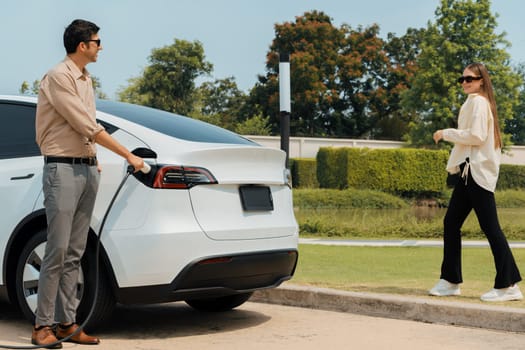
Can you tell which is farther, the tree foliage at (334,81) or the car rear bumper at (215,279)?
the tree foliage at (334,81)

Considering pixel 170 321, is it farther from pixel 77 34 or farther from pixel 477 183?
pixel 477 183

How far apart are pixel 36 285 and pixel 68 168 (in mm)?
925

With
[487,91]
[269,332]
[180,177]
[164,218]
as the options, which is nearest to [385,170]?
[487,91]

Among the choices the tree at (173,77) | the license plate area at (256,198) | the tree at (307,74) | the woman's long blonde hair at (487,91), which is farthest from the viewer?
the tree at (307,74)

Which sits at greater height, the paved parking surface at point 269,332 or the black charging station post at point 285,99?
the black charging station post at point 285,99

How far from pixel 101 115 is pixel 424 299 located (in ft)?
9.19

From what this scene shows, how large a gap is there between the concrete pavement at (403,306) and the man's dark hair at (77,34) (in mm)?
2903

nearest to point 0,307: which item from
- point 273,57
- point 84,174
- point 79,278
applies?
point 79,278

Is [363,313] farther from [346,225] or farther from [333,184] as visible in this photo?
[333,184]

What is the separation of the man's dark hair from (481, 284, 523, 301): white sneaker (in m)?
3.58

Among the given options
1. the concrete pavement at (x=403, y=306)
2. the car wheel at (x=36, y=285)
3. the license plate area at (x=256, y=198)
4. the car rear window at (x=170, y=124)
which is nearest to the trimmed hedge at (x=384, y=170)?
the concrete pavement at (x=403, y=306)

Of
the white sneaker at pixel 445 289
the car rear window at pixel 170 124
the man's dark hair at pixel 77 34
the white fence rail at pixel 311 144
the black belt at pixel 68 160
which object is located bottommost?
the white fence rail at pixel 311 144

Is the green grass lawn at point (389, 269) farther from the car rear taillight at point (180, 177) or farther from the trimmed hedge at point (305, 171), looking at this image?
the trimmed hedge at point (305, 171)

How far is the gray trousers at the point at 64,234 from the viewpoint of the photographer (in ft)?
16.4
